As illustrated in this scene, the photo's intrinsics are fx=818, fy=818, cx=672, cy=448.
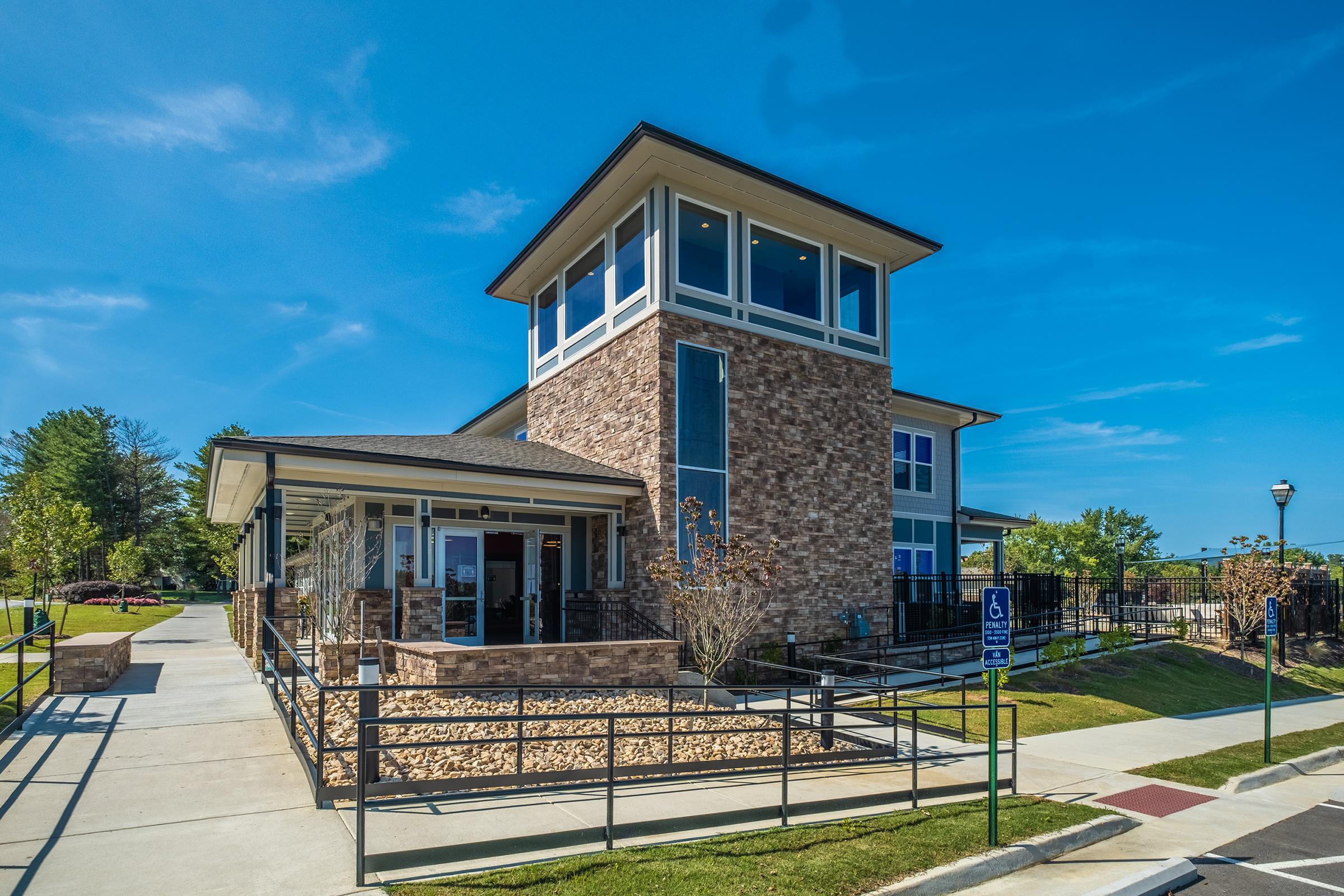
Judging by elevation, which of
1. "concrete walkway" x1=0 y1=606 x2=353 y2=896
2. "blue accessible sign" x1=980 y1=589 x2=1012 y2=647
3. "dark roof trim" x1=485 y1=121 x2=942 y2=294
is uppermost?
"dark roof trim" x1=485 y1=121 x2=942 y2=294

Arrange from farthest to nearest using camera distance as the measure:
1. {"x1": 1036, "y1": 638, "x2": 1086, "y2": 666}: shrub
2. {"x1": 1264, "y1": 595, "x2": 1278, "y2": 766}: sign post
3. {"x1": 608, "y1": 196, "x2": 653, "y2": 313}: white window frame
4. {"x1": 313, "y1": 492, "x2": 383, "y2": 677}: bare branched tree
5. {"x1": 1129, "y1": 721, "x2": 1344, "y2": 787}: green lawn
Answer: {"x1": 1036, "y1": 638, "x2": 1086, "y2": 666}: shrub → {"x1": 608, "y1": 196, "x2": 653, "y2": 313}: white window frame → {"x1": 313, "y1": 492, "x2": 383, "y2": 677}: bare branched tree → {"x1": 1264, "y1": 595, "x2": 1278, "y2": 766}: sign post → {"x1": 1129, "y1": 721, "x2": 1344, "y2": 787}: green lawn

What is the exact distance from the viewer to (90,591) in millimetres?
36125

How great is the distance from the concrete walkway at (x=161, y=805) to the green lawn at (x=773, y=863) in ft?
3.82

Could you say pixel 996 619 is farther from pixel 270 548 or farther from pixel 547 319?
pixel 547 319

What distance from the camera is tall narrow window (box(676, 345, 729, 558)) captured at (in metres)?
15.6

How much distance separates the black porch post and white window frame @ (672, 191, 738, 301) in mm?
7740

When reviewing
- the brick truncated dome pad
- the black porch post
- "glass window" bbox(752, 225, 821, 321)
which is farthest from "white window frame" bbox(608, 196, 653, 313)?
the brick truncated dome pad

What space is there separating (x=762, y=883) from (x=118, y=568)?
40.9 meters

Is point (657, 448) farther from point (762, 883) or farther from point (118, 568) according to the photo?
point (118, 568)

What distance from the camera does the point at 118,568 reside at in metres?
37.2

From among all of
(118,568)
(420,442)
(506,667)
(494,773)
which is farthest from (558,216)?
(118,568)

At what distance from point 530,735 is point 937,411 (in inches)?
663

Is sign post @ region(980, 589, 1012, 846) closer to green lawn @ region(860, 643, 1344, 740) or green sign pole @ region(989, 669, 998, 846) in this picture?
green sign pole @ region(989, 669, 998, 846)

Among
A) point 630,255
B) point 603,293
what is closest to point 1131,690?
point 630,255
